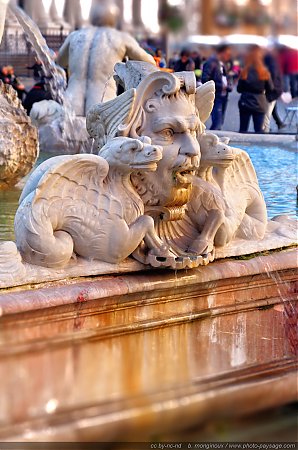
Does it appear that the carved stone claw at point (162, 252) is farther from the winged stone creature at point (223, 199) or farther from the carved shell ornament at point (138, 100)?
the carved shell ornament at point (138, 100)

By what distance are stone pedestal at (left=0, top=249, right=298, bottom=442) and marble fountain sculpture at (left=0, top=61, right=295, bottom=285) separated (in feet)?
0.33

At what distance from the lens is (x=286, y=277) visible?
15.8 feet

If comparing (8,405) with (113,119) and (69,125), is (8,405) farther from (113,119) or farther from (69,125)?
(69,125)

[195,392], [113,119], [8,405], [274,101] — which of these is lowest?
[274,101]

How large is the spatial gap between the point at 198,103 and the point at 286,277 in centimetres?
80

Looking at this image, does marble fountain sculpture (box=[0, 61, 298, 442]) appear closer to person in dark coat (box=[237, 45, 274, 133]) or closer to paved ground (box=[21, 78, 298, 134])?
paved ground (box=[21, 78, 298, 134])

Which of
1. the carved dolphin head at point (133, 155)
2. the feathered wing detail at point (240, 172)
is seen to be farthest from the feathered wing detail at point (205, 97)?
the carved dolphin head at point (133, 155)

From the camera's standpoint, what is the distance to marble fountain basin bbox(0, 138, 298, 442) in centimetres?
342

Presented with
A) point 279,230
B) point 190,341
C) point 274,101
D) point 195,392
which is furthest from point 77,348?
point 274,101

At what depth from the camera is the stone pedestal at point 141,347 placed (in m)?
3.47

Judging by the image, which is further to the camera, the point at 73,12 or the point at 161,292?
→ the point at 73,12

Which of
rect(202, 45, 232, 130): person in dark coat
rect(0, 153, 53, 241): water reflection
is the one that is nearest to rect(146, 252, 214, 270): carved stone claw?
rect(0, 153, 53, 241): water reflection

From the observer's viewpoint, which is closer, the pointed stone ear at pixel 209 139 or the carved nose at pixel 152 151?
the carved nose at pixel 152 151

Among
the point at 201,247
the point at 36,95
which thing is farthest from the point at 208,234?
the point at 36,95
